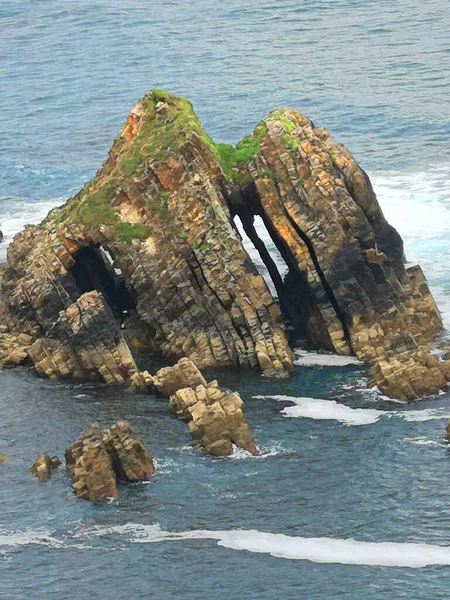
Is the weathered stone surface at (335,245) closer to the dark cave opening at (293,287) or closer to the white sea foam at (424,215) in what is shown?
the dark cave opening at (293,287)

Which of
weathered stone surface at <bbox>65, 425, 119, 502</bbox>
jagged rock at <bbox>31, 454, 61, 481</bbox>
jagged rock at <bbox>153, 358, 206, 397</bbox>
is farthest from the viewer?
jagged rock at <bbox>153, 358, 206, 397</bbox>

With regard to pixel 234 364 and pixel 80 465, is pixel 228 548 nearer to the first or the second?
pixel 80 465

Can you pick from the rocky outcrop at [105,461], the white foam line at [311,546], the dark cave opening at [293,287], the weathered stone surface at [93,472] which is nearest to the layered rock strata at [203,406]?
the rocky outcrop at [105,461]

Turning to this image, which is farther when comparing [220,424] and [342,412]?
[342,412]

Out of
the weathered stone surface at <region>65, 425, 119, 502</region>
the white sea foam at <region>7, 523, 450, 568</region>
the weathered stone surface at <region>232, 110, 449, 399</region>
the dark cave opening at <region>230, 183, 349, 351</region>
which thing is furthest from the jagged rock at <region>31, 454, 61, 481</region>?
the dark cave opening at <region>230, 183, 349, 351</region>

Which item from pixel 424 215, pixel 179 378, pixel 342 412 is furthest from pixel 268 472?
pixel 424 215

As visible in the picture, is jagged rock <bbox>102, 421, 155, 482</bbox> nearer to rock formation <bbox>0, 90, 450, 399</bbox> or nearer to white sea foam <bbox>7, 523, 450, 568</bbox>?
white sea foam <bbox>7, 523, 450, 568</bbox>

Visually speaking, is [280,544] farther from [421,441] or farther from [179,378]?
[179,378]
